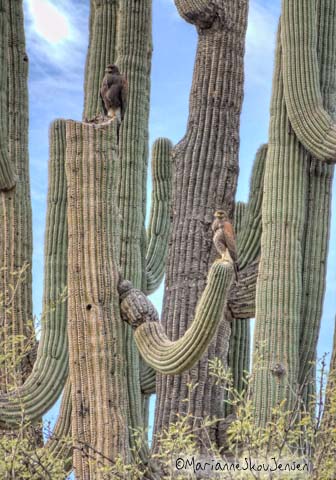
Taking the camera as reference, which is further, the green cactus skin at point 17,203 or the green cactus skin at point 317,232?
the green cactus skin at point 17,203

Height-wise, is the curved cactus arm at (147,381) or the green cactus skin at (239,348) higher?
the green cactus skin at (239,348)

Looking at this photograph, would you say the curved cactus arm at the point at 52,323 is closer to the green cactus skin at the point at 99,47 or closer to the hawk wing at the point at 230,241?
the green cactus skin at the point at 99,47

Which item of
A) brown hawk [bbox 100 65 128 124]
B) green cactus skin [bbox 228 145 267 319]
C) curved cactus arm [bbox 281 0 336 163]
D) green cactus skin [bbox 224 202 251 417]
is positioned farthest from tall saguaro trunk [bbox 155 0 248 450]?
brown hawk [bbox 100 65 128 124]

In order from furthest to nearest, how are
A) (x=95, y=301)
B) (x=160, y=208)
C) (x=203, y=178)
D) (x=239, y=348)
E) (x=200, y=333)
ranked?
(x=160, y=208)
(x=239, y=348)
(x=203, y=178)
(x=95, y=301)
(x=200, y=333)

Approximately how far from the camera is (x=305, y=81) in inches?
387

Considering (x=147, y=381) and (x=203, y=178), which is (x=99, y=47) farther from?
(x=147, y=381)

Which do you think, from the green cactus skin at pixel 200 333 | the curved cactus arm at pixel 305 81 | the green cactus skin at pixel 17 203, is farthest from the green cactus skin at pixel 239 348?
the green cactus skin at pixel 200 333

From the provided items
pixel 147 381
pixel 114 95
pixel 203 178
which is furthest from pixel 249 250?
pixel 114 95

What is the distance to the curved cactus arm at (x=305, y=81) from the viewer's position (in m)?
9.64

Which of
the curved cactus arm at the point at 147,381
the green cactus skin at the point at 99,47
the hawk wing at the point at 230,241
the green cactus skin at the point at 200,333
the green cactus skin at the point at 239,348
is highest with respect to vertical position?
the green cactus skin at the point at 99,47

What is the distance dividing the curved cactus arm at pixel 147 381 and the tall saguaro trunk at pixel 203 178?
0.38 m

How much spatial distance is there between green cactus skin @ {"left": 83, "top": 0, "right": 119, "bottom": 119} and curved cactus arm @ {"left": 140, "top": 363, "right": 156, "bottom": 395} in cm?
259

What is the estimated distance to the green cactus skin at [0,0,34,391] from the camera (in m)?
11.2

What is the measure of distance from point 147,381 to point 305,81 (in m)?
3.00
